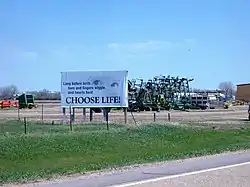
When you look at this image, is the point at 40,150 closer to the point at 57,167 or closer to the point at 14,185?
the point at 57,167

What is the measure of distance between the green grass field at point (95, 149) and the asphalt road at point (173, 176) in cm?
122

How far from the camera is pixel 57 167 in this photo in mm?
15398

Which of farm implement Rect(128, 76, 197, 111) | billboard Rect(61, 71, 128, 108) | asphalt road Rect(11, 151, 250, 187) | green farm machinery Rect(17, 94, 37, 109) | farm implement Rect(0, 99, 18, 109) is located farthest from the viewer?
green farm machinery Rect(17, 94, 37, 109)

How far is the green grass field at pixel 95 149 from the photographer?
15250mm

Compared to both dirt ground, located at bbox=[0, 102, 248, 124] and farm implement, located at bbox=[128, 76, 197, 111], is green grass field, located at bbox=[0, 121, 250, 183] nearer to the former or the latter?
dirt ground, located at bbox=[0, 102, 248, 124]

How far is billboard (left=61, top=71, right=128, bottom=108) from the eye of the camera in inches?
1318

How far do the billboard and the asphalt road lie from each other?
17547 mm

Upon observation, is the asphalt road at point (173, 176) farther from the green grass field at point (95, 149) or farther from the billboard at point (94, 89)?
the billboard at point (94, 89)

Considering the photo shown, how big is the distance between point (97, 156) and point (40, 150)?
2.01m

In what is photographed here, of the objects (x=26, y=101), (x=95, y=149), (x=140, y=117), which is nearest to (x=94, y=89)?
(x=95, y=149)

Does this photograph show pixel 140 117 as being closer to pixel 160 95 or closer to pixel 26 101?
pixel 160 95

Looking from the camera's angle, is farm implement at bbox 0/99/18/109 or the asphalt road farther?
farm implement at bbox 0/99/18/109

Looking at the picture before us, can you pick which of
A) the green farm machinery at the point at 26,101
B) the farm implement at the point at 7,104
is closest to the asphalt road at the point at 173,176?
the farm implement at the point at 7,104

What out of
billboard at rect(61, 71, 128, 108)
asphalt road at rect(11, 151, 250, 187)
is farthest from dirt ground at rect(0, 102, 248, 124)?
asphalt road at rect(11, 151, 250, 187)
